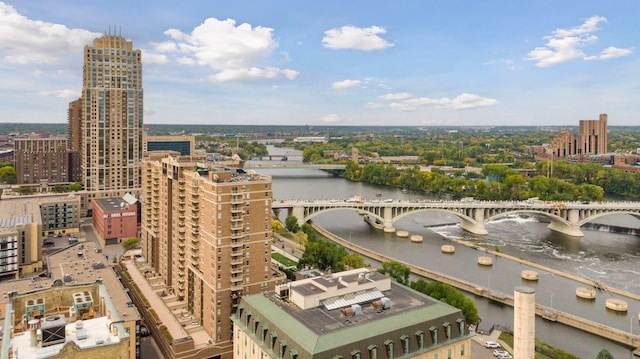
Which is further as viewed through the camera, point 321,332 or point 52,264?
point 52,264

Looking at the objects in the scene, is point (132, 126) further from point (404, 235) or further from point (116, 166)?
point (404, 235)

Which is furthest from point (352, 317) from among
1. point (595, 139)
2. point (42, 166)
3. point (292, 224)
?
point (595, 139)

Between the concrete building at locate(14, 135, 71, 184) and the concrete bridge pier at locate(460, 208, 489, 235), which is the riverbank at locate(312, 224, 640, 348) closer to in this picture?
the concrete bridge pier at locate(460, 208, 489, 235)

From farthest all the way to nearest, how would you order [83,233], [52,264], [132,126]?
[132,126] → [83,233] → [52,264]

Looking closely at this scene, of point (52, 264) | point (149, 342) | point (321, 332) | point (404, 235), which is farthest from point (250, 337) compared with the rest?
point (404, 235)

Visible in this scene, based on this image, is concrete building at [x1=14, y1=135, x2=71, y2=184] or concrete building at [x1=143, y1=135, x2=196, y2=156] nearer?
concrete building at [x1=14, y1=135, x2=71, y2=184]

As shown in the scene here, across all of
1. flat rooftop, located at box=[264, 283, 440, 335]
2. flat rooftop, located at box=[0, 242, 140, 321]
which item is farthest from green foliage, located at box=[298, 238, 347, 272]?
flat rooftop, located at box=[264, 283, 440, 335]

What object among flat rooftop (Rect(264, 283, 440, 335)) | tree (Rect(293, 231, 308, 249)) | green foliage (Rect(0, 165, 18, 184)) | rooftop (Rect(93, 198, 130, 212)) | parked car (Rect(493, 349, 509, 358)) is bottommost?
parked car (Rect(493, 349, 509, 358))
